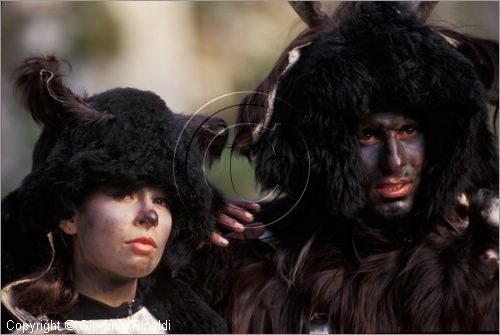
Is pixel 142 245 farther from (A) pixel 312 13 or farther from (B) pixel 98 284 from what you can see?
(A) pixel 312 13

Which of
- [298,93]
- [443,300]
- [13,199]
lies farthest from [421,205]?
[13,199]

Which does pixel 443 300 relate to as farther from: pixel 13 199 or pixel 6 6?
pixel 6 6

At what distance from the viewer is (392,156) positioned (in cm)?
306

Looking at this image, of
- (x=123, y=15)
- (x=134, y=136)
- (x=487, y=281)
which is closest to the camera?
(x=134, y=136)

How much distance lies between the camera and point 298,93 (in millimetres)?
3076

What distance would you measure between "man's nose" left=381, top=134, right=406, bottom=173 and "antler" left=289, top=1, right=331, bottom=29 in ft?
1.39

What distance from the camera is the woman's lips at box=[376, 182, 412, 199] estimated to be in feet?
10.2

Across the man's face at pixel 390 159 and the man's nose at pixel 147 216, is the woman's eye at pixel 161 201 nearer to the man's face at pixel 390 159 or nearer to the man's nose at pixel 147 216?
the man's nose at pixel 147 216

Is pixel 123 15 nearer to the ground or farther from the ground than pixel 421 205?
farther from the ground

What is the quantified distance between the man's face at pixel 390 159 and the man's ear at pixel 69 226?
864 mm

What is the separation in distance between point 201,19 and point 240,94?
1.93ft

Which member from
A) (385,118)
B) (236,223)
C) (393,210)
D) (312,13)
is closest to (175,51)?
(312,13)

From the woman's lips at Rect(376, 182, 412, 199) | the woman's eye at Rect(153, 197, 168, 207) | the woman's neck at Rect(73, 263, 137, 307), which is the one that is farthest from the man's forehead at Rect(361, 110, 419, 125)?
the woman's neck at Rect(73, 263, 137, 307)

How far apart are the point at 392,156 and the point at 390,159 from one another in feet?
0.03
